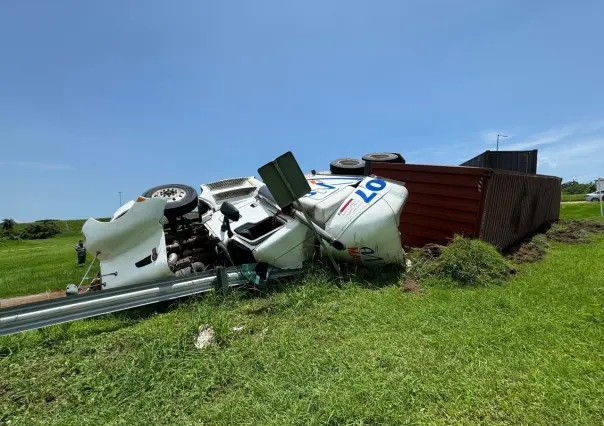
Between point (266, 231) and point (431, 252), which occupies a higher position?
point (266, 231)

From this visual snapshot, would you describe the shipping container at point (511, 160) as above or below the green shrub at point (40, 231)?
Result: above

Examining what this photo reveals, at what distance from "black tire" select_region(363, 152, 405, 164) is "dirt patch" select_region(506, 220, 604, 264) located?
3506mm

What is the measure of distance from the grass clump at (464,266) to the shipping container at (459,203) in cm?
108

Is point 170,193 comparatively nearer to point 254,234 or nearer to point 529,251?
point 254,234

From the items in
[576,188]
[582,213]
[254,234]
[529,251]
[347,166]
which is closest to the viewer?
[254,234]

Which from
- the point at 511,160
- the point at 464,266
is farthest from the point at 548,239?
the point at 464,266

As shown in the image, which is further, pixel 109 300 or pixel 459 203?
pixel 459 203

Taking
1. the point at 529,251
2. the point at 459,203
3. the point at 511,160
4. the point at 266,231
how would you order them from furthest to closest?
the point at 511,160 → the point at 529,251 → the point at 459,203 → the point at 266,231

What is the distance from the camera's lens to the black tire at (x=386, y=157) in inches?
361

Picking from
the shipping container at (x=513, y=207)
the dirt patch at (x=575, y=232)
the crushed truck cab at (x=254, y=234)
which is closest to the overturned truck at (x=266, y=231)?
the crushed truck cab at (x=254, y=234)

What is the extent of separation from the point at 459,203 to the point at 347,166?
2.72 metres

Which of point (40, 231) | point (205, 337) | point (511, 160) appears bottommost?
point (40, 231)

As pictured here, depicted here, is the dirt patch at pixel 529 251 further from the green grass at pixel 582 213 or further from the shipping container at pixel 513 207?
the green grass at pixel 582 213

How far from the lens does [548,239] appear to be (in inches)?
392
